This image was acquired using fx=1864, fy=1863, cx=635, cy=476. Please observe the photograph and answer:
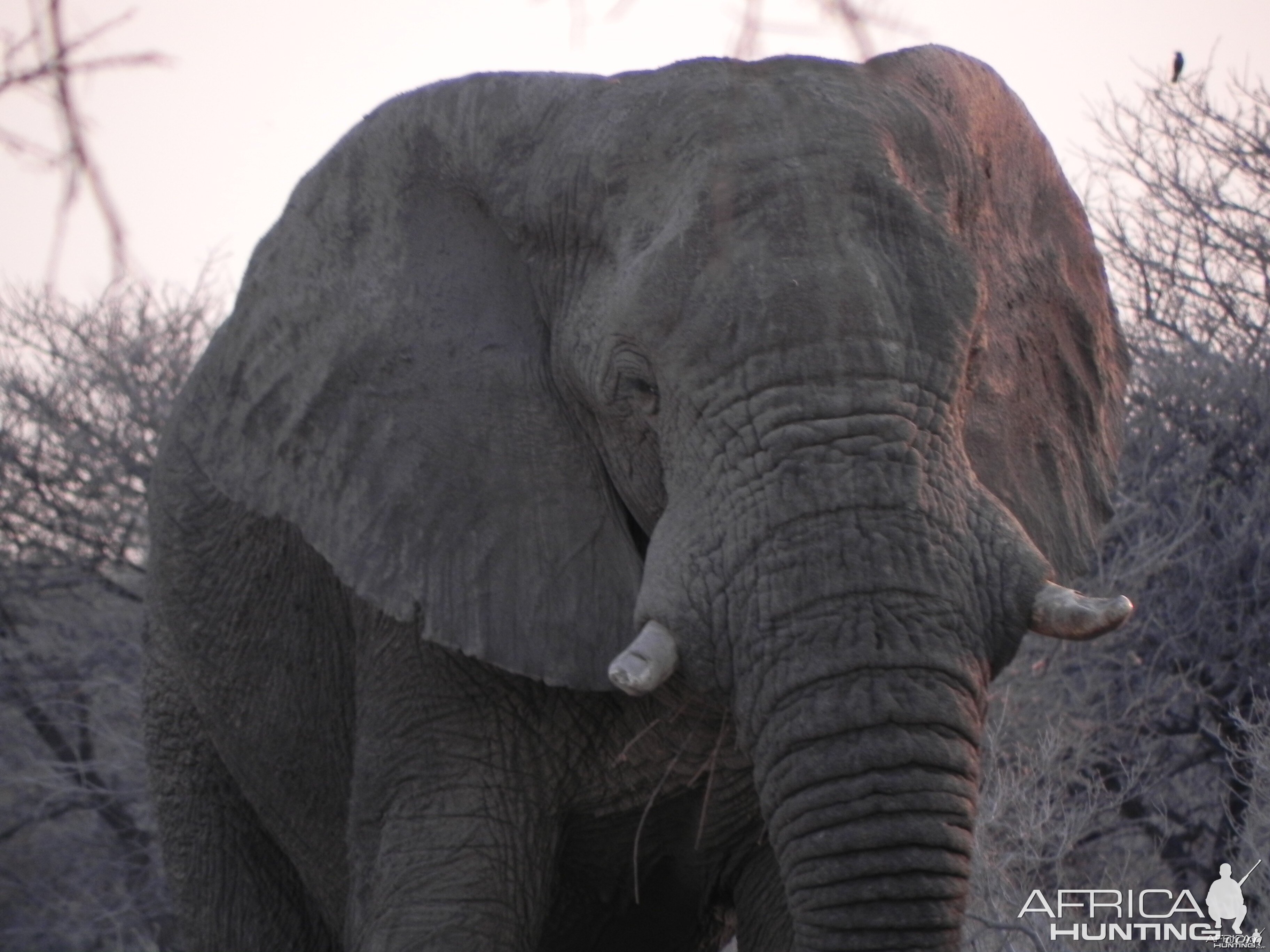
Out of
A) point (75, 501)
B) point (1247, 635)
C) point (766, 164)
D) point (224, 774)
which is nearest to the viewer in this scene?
point (766, 164)

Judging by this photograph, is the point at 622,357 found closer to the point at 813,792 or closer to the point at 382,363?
the point at 382,363

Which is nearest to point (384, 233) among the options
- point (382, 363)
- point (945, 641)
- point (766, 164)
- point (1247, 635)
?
point (382, 363)

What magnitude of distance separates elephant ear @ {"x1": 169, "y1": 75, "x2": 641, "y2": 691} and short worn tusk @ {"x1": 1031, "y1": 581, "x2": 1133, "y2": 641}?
0.70 metres

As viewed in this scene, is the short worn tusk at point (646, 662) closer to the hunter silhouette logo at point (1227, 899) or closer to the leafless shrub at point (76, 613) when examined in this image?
the hunter silhouette logo at point (1227, 899)

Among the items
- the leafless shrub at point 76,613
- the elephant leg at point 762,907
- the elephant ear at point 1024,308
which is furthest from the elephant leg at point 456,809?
the leafless shrub at point 76,613

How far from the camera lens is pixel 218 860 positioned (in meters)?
4.29

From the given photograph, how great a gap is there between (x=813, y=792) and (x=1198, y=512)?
17.9ft

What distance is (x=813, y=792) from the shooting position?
8.53 ft

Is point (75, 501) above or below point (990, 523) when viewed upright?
below

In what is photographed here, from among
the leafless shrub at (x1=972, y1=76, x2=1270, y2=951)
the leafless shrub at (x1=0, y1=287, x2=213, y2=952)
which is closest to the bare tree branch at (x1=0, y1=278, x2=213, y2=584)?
the leafless shrub at (x1=0, y1=287, x2=213, y2=952)

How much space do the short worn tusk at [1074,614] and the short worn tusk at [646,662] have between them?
52 centimetres

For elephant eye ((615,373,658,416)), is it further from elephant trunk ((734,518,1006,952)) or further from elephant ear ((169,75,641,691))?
elephant trunk ((734,518,1006,952))
